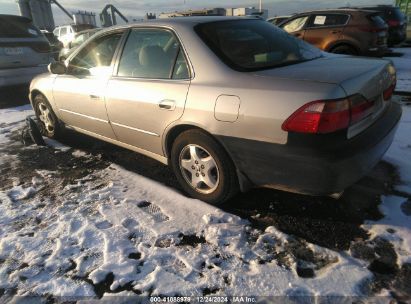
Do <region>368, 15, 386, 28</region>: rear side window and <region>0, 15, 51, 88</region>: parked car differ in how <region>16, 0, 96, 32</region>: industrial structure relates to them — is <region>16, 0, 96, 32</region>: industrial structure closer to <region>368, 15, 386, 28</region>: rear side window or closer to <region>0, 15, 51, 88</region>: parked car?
<region>0, 15, 51, 88</region>: parked car

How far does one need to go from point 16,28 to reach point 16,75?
1.14 m

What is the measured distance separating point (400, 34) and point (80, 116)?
42.3 feet

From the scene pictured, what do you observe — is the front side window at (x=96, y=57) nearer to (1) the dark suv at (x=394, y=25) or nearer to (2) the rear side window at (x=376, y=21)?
(2) the rear side window at (x=376, y=21)

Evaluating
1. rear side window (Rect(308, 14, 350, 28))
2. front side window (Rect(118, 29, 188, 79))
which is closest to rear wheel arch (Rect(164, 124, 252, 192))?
front side window (Rect(118, 29, 188, 79))

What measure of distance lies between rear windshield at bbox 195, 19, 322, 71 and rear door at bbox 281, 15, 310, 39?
6.43 metres

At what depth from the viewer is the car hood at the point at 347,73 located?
7.61 ft

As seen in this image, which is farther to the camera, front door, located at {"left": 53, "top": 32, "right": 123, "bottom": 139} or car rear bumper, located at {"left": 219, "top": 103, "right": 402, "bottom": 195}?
front door, located at {"left": 53, "top": 32, "right": 123, "bottom": 139}

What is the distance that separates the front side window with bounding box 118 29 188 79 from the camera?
305cm

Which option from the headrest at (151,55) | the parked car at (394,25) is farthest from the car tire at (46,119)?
the parked car at (394,25)

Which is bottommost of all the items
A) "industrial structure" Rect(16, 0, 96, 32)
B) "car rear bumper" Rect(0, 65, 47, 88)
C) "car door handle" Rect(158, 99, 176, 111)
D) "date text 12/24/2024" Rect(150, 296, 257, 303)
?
"date text 12/24/2024" Rect(150, 296, 257, 303)

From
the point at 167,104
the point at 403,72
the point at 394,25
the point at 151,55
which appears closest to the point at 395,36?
the point at 394,25

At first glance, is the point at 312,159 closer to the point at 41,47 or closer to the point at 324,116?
the point at 324,116

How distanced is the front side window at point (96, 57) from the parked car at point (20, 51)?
424cm

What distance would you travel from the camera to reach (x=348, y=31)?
8.54m
